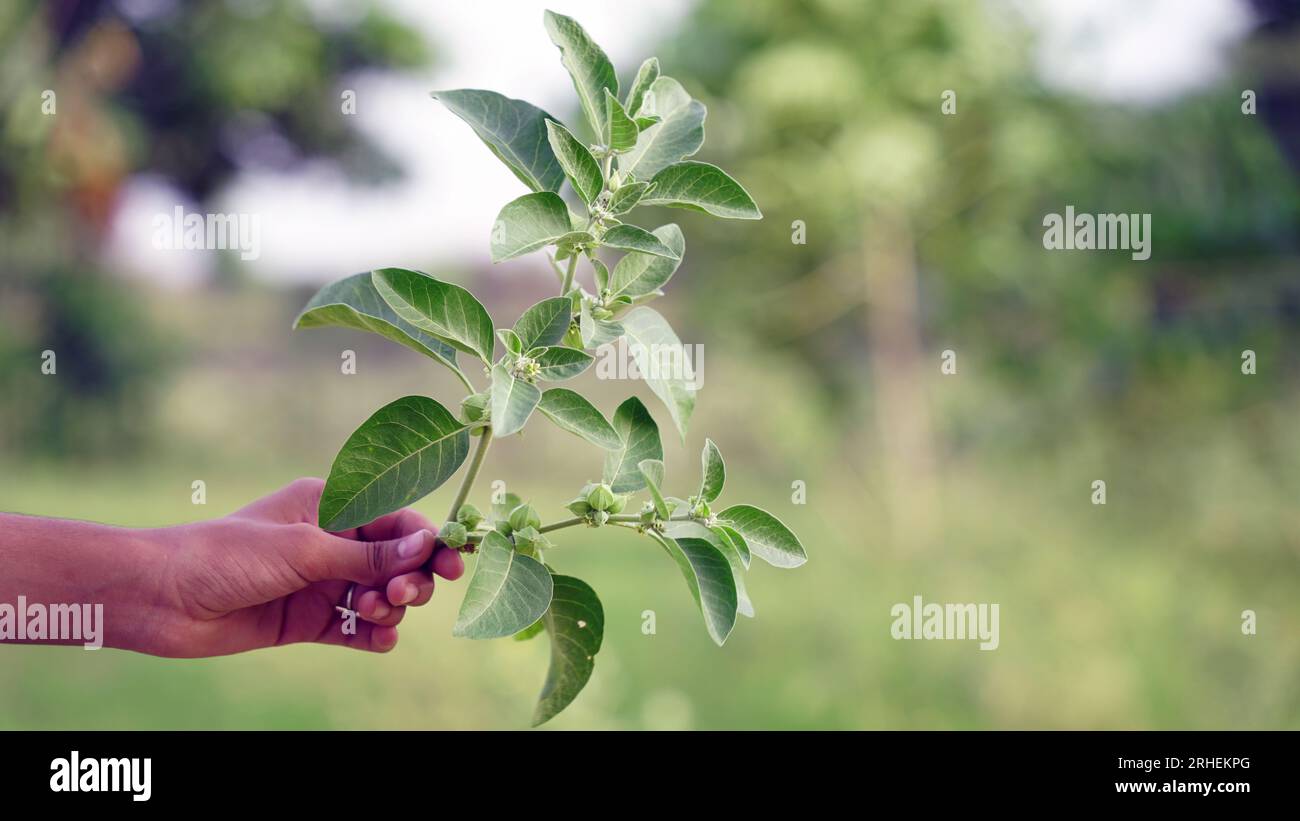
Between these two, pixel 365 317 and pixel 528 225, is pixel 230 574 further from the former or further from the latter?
pixel 528 225

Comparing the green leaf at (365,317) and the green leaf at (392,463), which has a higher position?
the green leaf at (365,317)

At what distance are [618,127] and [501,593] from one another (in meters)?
0.29

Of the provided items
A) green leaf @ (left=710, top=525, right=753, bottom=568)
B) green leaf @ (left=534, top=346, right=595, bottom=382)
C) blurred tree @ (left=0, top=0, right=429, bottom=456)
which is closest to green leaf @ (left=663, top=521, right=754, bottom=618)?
green leaf @ (left=710, top=525, right=753, bottom=568)

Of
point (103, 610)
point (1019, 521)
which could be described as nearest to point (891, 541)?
point (1019, 521)

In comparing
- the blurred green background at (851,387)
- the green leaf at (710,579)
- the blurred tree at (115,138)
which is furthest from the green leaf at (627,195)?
the blurred tree at (115,138)

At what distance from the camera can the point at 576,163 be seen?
62 cm

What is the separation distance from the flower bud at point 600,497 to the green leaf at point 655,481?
25mm

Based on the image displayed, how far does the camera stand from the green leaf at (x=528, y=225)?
1.87 ft

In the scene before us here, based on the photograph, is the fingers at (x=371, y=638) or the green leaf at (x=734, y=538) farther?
the fingers at (x=371, y=638)

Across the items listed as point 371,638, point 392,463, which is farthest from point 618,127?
point 371,638

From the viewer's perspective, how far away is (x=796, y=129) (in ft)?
10.9

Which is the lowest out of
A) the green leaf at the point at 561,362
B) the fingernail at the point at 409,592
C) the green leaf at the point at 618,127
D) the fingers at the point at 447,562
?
the fingernail at the point at 409,592

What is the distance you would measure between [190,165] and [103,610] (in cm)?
409

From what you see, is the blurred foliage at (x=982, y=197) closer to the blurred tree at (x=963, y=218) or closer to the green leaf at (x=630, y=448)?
the blurred tree at (x=963, y=218)
